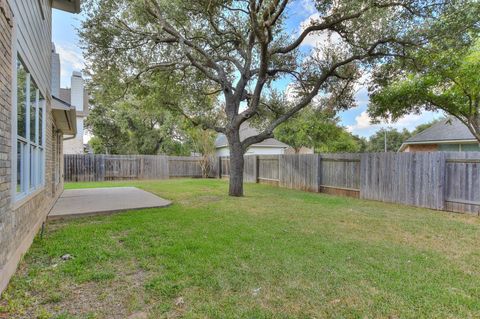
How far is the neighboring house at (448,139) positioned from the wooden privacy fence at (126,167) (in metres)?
13.3

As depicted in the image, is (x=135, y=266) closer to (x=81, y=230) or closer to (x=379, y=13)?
(x=81, y=230)

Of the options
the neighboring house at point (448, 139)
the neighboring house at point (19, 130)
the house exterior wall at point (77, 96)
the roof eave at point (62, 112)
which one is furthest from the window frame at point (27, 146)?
the neighboring house at point (448, 139)

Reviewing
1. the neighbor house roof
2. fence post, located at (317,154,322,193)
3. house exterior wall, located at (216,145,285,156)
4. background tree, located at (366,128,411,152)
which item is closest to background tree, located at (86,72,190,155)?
the neighbor house roof

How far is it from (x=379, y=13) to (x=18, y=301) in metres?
10.1

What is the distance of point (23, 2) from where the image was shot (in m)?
3.61

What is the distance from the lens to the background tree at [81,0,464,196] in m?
8.25

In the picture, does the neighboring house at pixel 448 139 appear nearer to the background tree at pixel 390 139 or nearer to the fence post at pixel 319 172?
the fence post at pixel 319 172

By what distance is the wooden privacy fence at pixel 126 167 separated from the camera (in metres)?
16.6

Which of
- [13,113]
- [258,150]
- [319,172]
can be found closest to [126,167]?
[258,150]

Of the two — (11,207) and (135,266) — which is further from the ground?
(11,207)

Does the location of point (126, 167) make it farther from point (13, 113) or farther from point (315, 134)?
point (13, 113)

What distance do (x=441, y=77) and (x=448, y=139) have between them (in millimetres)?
10221

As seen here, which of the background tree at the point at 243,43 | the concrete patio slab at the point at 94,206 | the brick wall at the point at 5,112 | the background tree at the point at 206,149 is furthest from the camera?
the background tree at the point at 206,149

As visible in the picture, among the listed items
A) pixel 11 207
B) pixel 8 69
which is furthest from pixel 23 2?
pixel 11 207
